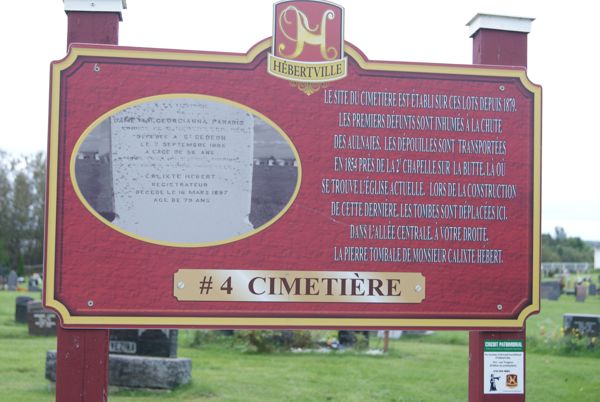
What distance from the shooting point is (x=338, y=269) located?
591 cm

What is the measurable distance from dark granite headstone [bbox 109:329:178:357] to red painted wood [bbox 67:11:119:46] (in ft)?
18.3

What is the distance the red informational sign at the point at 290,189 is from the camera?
18.8 feet

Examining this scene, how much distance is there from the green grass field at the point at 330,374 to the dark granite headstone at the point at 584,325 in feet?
1.49

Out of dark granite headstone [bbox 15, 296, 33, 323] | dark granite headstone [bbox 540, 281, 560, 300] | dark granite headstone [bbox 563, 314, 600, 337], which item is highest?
dark granite headstone [bbox 563, 314, 600, 337]

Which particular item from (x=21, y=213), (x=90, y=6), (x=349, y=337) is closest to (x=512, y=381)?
(x=90, y=6)

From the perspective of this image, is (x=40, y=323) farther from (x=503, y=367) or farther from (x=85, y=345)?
(x=503, y=367)

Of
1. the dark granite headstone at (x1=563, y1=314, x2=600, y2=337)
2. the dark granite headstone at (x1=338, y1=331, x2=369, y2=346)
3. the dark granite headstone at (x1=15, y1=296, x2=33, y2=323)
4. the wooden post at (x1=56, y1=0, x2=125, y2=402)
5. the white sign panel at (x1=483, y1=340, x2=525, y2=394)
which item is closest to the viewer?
the wooden post at (x1=56, y1=0, x2=125, y2=402)

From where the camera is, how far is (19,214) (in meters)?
47.8

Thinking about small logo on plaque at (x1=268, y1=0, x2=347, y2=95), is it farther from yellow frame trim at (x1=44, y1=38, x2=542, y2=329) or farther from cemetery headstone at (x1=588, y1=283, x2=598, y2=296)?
cemetery headstone at (x1=588, y1=283, x2=598, y2=296)

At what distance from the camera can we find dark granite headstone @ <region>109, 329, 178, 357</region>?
1073 centimetres

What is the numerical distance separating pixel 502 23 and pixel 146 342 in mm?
6884

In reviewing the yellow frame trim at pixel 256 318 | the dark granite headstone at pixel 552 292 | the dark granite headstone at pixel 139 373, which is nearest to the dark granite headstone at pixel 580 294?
the dark granite headstone at pixel 552 292

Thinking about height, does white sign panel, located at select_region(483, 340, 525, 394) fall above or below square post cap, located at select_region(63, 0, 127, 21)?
below

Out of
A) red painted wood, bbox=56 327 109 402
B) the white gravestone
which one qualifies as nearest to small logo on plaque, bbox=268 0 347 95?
the white gravestone
